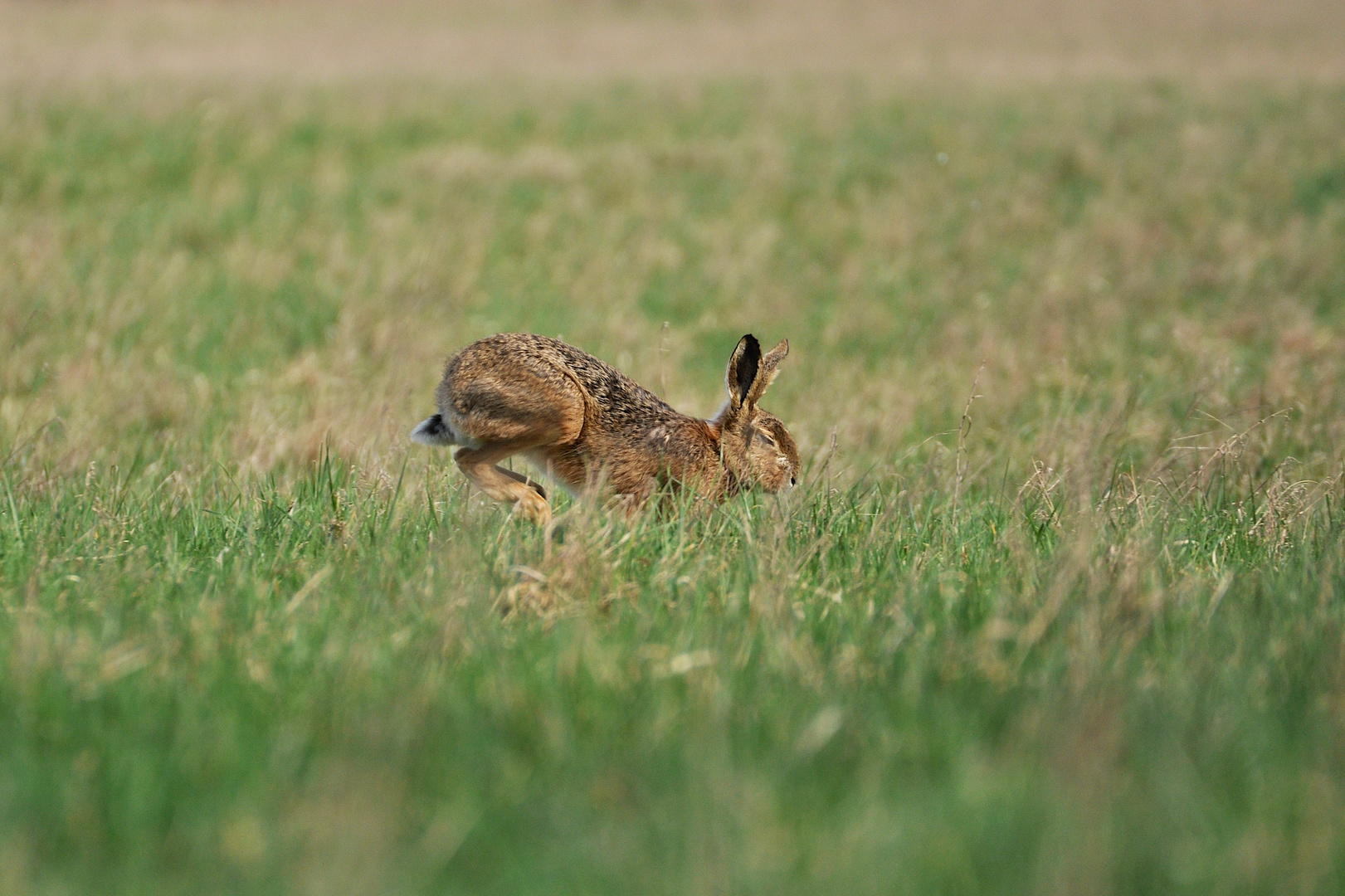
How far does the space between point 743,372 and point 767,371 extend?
0.33 feet

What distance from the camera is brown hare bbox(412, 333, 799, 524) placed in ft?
17.4

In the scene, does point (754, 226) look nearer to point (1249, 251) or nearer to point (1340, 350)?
point (1249, 251)

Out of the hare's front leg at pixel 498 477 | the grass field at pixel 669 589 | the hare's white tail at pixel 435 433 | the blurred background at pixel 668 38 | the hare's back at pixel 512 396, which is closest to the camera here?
the grass field at pixel 669 589

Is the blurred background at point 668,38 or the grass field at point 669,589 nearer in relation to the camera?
the grass field at point 669,589

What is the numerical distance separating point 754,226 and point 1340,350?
5849 mm

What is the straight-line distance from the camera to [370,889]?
240 cm

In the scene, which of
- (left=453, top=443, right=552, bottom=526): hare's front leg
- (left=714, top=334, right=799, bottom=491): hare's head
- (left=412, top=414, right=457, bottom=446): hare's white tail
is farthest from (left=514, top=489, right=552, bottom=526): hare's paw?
(left=714, top=334, right=799, bottom=491): hare's head

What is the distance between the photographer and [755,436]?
577 cm

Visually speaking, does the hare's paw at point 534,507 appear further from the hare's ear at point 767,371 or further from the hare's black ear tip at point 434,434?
the hare's ear at point 767,371

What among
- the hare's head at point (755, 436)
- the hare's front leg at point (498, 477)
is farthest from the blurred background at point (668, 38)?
the hare's head at point (755, 436)

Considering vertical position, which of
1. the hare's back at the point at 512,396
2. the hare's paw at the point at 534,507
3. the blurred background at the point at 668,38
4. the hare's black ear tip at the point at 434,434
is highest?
the blurred background at the point at 668,38

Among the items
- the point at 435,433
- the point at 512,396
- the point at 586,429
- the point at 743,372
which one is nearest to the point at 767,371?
the point at 743,372

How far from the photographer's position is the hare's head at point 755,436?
567cm

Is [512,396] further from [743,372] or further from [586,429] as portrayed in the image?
[743,372]
